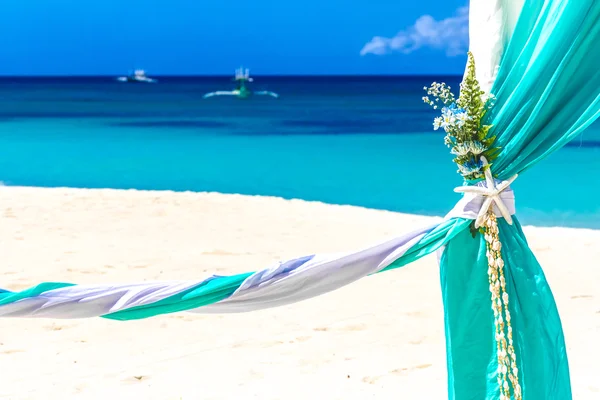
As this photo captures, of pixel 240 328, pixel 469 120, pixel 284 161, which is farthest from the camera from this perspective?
pixel 284 161

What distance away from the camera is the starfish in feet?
7.73

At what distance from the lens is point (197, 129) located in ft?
94.2

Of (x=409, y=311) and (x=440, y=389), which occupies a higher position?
(x=409, y=311)

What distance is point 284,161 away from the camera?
63.0 feet

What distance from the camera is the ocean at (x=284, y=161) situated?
13703mm

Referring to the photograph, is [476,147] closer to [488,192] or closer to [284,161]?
[488,192]

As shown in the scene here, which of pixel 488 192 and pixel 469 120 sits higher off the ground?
pixel 469 120

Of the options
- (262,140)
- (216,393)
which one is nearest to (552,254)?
(216,393)

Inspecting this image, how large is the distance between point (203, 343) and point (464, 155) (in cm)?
198

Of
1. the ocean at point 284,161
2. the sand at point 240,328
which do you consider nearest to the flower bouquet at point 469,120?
the sand at point 240,328

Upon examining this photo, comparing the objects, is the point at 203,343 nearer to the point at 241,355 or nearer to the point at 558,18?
the point at 241,355

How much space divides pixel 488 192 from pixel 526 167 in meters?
0.15

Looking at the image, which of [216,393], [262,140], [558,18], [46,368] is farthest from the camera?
[262,140]

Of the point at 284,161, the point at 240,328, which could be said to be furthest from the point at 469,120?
the point at 284,161
